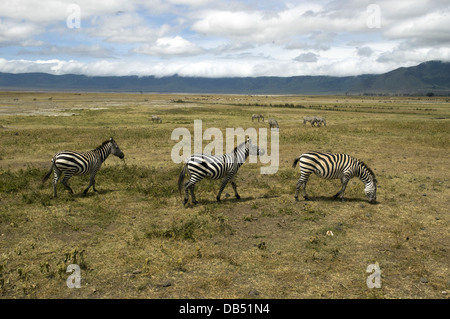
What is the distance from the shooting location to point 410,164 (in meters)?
20.3

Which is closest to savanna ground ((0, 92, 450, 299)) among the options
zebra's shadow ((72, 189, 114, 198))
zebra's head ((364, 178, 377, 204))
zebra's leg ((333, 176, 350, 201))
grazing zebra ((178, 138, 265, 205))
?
zebra's shadow ((72, 189, 114, 198))

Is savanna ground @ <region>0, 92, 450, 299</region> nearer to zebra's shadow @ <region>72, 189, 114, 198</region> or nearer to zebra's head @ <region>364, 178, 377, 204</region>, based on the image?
zebra's shadow @ <region>72, 189, 114, 198</region>

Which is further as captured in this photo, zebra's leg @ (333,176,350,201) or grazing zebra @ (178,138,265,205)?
zebra's leg @ (333,176,350,201)

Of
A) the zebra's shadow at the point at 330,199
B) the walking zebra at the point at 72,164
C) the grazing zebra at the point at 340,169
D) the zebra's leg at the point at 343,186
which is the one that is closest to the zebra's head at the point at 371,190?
the grazing zebra at the point at 340,169

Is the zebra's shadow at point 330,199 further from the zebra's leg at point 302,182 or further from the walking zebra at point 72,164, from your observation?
the walking zebra at point 72,164

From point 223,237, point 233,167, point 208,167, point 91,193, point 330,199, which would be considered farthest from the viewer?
point 91,193

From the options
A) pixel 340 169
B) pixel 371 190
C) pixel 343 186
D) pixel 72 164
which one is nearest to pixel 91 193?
pixel 72 164

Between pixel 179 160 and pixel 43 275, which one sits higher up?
pixel 179 160

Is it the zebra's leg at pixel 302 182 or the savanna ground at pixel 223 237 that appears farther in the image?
the zebra's leg at pixel 302 182

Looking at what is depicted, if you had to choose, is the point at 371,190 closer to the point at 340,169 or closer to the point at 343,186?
the point at 343,186

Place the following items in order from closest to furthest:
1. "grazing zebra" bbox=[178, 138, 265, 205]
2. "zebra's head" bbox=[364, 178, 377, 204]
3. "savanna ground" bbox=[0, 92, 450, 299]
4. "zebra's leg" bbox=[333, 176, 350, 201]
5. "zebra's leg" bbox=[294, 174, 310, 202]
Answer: "savanna ground" bbox=[0, 92, 450, 299], "grazing zebra" bbox=[178, 138, 265, 205], "zebra's head" bbox=[364, 178, 377, 204], "zebra's leg" bbox=[333, 176, 350, 201], "zebra's leg" bbox=[294, 174, 310, 202]

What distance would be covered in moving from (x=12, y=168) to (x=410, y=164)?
915 inches
